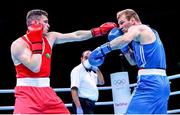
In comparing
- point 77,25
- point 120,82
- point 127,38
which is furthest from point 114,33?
point 77,25

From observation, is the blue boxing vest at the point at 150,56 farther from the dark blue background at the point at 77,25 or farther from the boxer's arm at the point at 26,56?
the dark blue background at the point at 77,25

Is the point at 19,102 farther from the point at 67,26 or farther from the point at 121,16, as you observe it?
the point at 67,26

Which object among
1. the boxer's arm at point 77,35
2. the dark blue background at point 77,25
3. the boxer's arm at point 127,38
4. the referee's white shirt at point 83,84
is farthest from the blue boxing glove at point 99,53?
the dark blue background at point 77,25

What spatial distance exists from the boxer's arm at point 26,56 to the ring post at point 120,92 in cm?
169

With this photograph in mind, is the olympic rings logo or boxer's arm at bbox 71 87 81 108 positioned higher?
the olympic rings logo

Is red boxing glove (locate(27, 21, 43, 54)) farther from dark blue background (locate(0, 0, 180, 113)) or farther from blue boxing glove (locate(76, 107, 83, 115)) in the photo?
dark blue background (locate(0, 0, 180, 113))

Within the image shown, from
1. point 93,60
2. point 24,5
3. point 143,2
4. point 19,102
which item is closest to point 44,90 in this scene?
point 19,102

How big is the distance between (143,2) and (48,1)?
209 cm

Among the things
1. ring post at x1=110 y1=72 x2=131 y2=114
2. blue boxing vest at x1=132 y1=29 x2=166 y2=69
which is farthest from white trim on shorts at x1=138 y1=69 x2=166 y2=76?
ring post at x1=110 y1=72 x2=131 y2=114

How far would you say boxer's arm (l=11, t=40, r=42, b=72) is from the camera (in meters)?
2.88

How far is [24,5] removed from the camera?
8.15m

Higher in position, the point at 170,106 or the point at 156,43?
the point at 156,43

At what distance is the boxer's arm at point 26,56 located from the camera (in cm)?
288

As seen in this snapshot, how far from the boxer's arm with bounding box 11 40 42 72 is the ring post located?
169 cm
